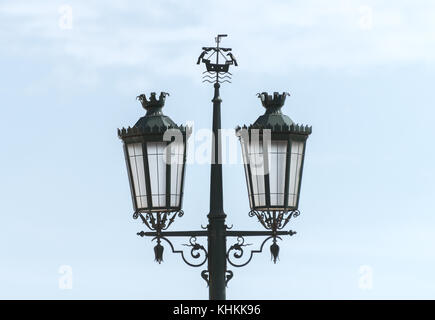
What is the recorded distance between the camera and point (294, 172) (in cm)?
927

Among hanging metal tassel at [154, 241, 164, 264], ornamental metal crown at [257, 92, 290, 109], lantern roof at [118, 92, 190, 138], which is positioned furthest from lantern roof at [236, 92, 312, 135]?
hanging metal tassel at [154, 241, 164, 264]

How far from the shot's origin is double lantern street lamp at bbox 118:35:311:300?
902cm

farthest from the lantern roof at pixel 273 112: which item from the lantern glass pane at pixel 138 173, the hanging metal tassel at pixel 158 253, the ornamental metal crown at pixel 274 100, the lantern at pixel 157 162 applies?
the hanging metal tassel at pixel 158 253

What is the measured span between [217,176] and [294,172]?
2.84ft

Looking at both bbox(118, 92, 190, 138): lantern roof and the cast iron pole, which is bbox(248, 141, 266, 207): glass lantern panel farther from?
bbox(118, 92, 190, 138): lantern roof

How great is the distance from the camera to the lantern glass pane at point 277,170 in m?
9.18

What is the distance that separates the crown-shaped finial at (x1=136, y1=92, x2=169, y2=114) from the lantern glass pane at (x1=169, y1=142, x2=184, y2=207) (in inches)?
22.6

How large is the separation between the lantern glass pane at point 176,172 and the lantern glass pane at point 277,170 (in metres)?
0.97

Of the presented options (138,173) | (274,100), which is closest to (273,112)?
(274,100)

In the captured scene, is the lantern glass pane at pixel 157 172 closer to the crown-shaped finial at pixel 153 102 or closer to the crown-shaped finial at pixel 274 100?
the crown-shaped finial at pixel 153 102
